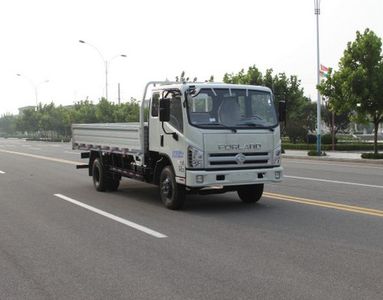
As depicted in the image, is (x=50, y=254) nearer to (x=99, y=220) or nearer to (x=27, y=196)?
(x=99, y=220)

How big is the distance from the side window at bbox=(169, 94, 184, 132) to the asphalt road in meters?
1.61

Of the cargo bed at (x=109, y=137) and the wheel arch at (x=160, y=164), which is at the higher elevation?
the cargo bed at (x=109, y=137)

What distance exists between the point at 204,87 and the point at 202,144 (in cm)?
115

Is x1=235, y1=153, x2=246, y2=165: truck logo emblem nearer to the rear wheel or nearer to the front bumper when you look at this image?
the front bumper

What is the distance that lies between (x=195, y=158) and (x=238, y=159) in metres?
0.85

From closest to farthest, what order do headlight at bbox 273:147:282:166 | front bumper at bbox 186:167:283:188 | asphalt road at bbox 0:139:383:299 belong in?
asphalt road at bbox 0:139:383:299, front bumper at bbox 186:167:283:188, headlight at bbox 273:147:282:166

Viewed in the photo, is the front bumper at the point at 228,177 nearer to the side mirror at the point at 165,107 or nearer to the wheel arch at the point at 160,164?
the wheel arch at the point at 160,164

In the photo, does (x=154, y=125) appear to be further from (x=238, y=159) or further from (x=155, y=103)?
(x=238, y=159)

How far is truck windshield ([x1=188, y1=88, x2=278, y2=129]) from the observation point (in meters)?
9.59

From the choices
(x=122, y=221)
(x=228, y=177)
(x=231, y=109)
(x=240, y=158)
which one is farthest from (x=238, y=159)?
(x=122, y=221)

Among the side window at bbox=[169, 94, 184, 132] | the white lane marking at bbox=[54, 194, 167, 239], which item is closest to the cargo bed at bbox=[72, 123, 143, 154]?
the side window at bbox=[169, 94, 184, 132]

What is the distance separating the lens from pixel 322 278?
5.48m

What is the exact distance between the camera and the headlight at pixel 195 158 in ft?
30.7

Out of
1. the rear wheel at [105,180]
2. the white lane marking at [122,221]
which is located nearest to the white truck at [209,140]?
the white lane marking at [122,221]
